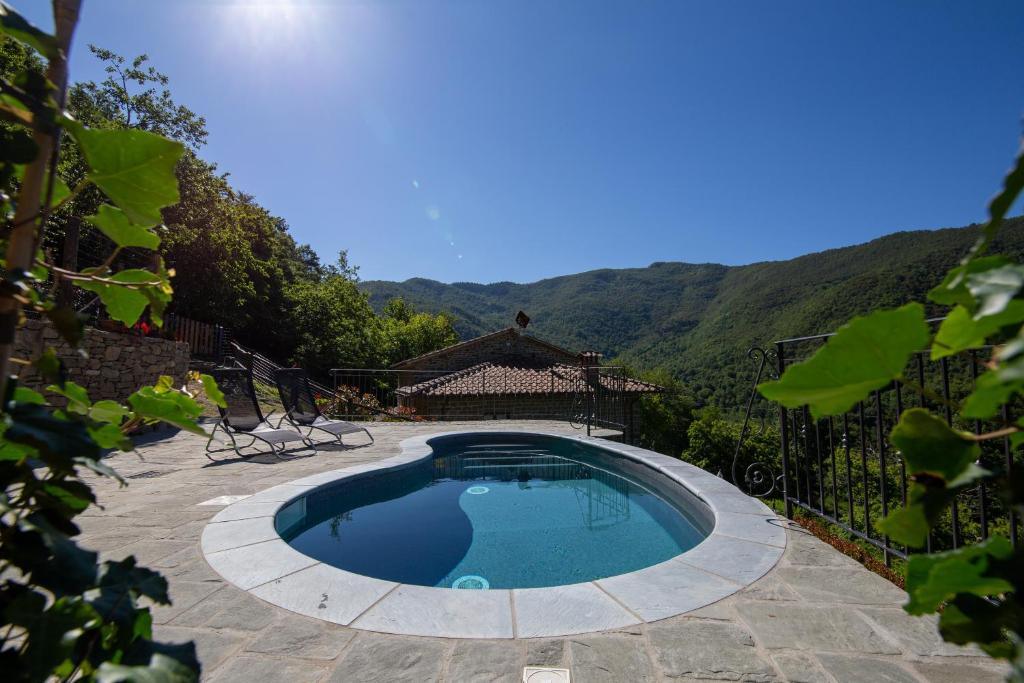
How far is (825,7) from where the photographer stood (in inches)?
335

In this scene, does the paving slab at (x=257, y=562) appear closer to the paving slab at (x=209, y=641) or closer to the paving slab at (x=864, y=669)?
Result: the paving slab at (x=209, y=641)

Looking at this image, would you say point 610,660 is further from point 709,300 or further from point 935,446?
point 709,300

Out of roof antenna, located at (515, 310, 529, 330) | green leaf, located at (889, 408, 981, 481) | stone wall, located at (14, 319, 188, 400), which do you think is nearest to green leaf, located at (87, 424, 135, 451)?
green leaf, located at (889, 408, 981, 481)

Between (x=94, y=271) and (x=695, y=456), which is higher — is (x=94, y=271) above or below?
above

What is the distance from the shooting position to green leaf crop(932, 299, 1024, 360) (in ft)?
1.32

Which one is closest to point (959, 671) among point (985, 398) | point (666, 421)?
point (985, 398)

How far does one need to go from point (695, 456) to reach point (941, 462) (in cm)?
2448

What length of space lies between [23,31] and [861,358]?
91 centimetres

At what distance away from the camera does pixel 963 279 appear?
44 centimetres

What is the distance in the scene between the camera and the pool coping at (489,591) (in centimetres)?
201

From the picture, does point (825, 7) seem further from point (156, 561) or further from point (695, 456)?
point (695, 456)

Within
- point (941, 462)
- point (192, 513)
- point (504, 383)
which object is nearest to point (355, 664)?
point (941, 462)

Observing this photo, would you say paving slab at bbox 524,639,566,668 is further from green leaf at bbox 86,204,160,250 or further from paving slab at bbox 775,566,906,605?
green leaf at bbox 86,204,160,250

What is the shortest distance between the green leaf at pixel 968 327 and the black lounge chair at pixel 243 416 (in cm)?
621
